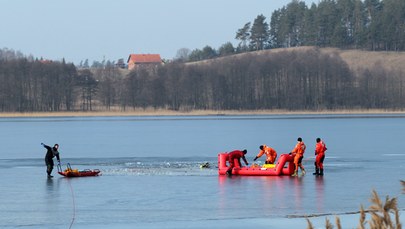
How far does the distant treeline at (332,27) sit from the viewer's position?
158 meters

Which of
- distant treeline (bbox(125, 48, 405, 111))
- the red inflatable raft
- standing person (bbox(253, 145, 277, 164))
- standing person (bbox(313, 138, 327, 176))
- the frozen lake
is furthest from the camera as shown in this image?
distant treeline (bbox(125, 48, 405, 111))

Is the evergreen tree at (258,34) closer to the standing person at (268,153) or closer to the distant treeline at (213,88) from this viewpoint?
the distant treeline at (213,88)

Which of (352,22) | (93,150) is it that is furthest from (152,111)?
(93,150)

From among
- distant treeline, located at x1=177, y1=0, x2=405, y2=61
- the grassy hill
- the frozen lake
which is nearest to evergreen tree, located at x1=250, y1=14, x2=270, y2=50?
distant treeline, located at x1=177, y1=0, x2=405, y2=61

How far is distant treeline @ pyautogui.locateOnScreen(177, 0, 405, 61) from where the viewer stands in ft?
520

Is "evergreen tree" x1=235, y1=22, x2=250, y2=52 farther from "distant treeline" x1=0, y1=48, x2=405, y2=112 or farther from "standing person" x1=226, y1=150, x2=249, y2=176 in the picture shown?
"standing person" x1=226, y1=150, x2=249, y2=176

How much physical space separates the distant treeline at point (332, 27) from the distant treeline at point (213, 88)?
25242mm

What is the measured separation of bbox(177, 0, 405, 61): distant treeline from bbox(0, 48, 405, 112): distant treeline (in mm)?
25242

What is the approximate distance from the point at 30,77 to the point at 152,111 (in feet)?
61.9

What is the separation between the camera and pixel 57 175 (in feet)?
97.4

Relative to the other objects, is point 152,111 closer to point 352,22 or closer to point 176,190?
point 352,22

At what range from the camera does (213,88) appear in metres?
130

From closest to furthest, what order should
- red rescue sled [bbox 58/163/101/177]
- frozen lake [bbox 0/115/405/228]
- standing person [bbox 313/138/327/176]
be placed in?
frozen lake [bbox 0/115/405/228], standing person [bbox 313/138/327/176], red rescue sled [bbox 58/163/101/177]

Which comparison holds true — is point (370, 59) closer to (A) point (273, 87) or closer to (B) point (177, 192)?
(A) point (273, 87)
